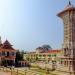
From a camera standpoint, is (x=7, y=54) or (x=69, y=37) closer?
(x=69, y=37)

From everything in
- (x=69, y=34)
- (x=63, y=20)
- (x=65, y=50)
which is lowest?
(x=65, y=50)

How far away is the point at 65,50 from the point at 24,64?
993 cm

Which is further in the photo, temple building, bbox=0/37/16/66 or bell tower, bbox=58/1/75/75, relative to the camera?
temple building, bbox=0/37/16/66

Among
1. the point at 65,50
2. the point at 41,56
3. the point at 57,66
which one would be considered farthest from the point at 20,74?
the point at 41,56

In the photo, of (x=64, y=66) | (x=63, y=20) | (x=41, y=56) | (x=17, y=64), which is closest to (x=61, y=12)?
(x=63, y=20)

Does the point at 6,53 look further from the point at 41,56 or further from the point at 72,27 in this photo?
the point at 41,56

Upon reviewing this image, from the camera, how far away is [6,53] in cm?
4947

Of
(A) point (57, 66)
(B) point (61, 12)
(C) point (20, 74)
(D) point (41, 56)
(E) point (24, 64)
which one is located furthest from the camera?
(D) point (41, 56)

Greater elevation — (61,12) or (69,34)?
(61,12)

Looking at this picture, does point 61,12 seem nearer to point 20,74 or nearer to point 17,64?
point 17,64

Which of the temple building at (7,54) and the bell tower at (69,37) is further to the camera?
the temple building at (7,54)

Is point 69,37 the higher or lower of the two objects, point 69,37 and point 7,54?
the higher

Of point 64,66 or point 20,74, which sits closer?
point 20,74

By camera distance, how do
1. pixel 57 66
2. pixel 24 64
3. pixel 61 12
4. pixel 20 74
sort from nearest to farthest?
pixel 20 74, pixel 57 66, pixel 61 12, pixel 24 64
